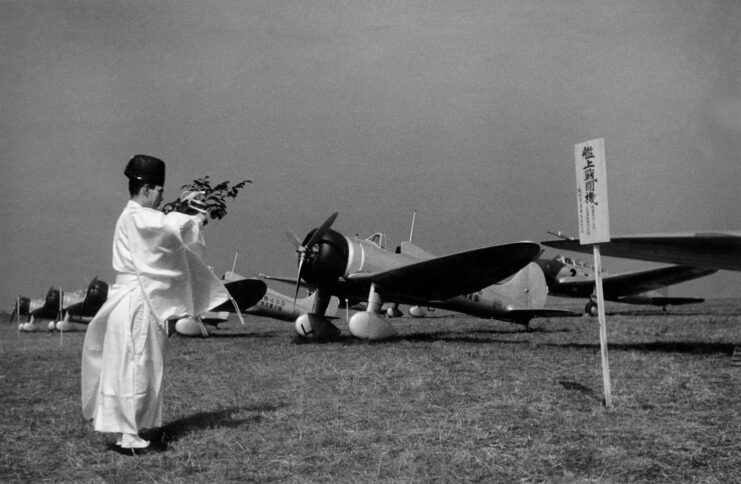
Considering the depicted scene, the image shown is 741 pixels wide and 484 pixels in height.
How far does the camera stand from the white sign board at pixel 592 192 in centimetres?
474

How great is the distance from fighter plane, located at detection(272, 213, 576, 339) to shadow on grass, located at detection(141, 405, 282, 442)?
6143mm

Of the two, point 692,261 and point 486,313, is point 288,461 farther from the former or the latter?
point 486,313

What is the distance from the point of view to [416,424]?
396cm

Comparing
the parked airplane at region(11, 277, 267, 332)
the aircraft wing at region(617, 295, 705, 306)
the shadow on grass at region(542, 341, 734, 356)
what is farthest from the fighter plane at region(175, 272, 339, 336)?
the aircraft wing at region(617, 295, 705, 306)

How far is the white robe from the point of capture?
347 cm

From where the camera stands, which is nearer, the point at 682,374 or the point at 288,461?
the point at 288,461

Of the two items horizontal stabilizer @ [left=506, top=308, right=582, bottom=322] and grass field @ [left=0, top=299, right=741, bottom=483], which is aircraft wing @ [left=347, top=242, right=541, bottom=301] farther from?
grass field @ [left=0, top=299, right=741, bottom=483]

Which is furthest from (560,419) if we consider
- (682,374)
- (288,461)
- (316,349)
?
(316,349)

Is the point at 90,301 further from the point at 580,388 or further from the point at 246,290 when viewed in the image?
the point at 580,388

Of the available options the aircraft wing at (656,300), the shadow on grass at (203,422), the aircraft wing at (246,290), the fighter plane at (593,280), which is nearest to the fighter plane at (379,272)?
the aircraft wing at (246,290)

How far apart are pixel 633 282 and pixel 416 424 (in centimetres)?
2651

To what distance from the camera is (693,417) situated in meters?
3.90

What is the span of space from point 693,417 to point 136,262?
12.4 ft

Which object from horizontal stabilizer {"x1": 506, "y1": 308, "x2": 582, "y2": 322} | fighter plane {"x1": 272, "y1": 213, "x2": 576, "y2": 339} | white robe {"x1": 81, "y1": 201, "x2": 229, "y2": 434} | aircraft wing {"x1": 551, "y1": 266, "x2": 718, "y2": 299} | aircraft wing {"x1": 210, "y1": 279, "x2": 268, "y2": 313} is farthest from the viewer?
aircraft wing {"x1": 551, "y1": 266, "x2": 718, "y2": 299}
